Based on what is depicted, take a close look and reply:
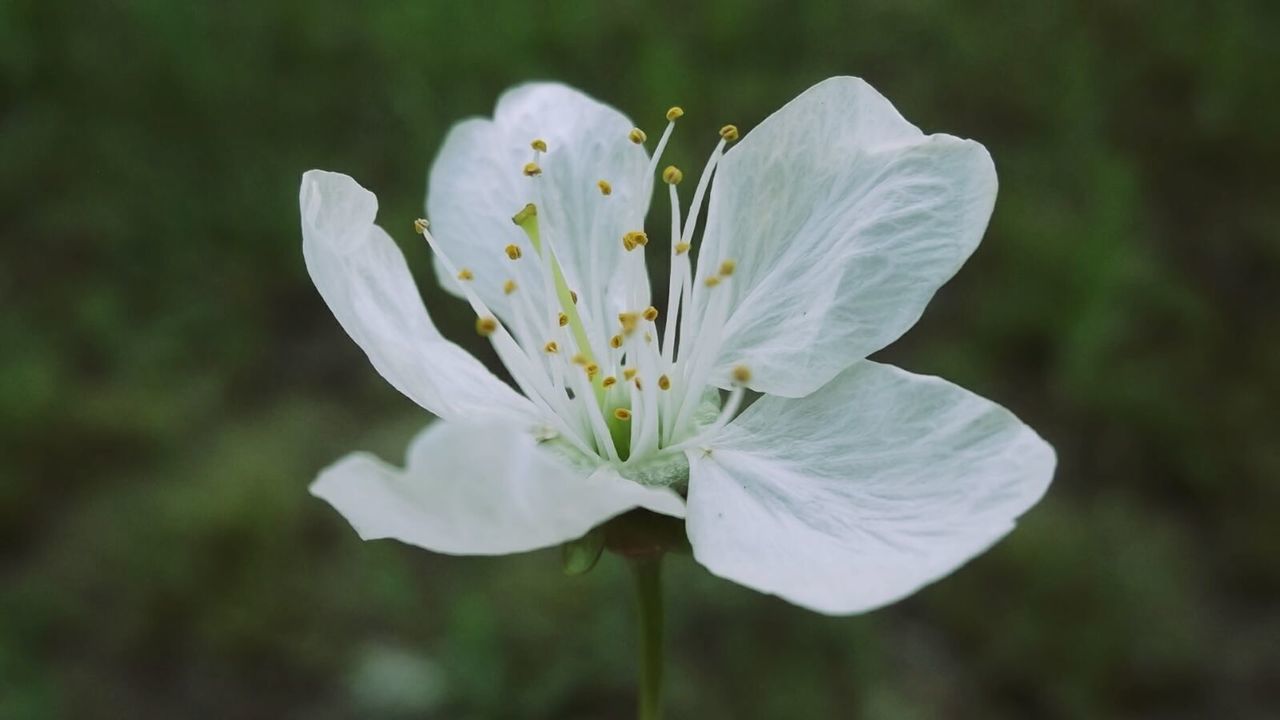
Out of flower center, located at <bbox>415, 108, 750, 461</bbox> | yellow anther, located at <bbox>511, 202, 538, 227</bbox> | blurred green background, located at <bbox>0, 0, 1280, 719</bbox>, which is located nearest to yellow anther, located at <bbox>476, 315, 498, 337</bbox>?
flower center, located at <bbox>415, 108, 750, 461</bbox>

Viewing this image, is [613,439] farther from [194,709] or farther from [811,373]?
[194,709]

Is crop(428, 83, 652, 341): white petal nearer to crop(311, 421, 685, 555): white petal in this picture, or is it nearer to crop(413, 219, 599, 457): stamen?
crop(413, 219, 599, 457): stamen

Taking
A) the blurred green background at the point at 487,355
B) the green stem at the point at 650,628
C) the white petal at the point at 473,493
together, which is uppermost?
the white petal at the point at 473,493

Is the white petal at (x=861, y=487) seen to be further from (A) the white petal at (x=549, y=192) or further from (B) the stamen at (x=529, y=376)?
(A) the white petal at (x=549, y=192)

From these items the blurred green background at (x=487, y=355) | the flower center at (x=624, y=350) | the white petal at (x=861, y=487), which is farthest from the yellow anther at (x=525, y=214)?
the blurred green background at (x=487, y=355)

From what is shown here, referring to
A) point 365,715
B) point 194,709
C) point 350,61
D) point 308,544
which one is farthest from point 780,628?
point 350,61

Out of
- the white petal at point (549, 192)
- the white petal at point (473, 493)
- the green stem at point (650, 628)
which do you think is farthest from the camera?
the white petal at point (549, 192)
